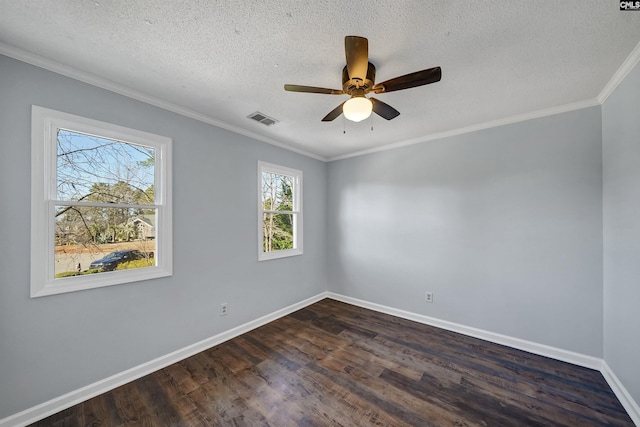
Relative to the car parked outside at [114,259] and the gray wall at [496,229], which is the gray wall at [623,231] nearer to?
the gray wall at [496,229]

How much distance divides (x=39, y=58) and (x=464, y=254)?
172 inches

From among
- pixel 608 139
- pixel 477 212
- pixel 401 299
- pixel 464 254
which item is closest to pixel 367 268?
pixel 401 299

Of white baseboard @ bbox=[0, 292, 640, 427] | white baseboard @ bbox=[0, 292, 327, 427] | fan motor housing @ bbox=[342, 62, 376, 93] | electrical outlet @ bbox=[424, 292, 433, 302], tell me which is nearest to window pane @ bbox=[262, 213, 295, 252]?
white baseboard @ bbox=[0, 292, 640, 427]

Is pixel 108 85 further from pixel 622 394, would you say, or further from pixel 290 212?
pixel 622 394

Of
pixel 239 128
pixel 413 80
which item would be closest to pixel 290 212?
pixel 239 128

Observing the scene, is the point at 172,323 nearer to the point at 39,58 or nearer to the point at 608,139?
the point at 39,58

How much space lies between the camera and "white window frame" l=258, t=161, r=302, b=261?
10.5 ft

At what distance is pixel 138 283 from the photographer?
84.2 inches

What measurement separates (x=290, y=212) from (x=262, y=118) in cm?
152

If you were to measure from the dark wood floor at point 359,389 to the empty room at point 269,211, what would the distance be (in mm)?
20

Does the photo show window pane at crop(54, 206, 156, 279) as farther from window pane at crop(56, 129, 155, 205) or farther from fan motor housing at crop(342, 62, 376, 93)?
fan motor housing at crop(342, 62, 376, 93)

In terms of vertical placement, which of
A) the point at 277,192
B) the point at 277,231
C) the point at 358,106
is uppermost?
the point at 358,106

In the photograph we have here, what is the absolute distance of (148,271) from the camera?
7.25 ft

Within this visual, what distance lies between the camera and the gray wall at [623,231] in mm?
1675
